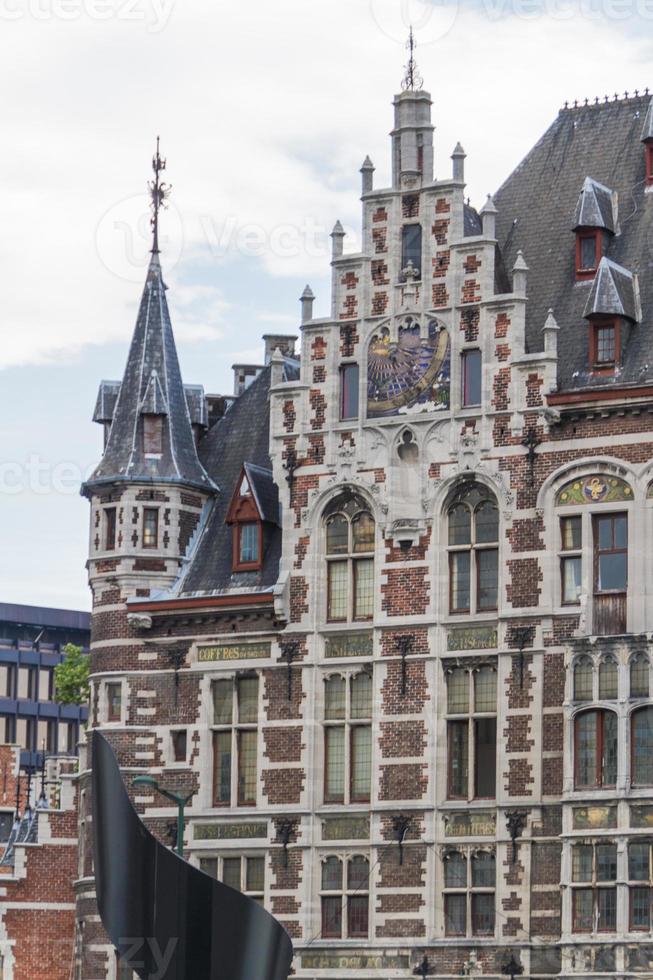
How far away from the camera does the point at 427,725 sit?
63.0 metres

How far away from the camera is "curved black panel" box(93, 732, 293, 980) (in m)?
47.5

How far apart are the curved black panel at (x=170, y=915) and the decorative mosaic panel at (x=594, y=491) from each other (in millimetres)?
15873

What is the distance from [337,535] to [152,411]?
6.76 m

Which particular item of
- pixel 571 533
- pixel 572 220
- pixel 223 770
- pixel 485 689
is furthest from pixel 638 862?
pixel 572 220

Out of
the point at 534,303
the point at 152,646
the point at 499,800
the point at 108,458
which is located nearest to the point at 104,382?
the point at 108,458

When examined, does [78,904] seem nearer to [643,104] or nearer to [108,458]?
[108,458]

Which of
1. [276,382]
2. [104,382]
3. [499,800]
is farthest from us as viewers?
[104,382]

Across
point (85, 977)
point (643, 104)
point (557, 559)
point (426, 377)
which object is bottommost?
point (85, 977)

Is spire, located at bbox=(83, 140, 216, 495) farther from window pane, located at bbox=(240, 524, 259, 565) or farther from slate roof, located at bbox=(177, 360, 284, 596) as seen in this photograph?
window pane, located at bbox=(240, 524, 259, 565)

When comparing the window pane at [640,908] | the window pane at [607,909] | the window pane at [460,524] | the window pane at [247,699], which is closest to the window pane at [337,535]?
the window pane at [460,524]

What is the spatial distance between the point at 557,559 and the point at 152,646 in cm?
1226

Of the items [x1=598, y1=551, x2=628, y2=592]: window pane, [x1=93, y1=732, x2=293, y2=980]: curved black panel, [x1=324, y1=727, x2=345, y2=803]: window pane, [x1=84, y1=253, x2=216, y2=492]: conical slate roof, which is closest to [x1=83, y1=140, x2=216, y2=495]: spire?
[x1=84, y1=253, x2=216, y2=492]: conical slate roof

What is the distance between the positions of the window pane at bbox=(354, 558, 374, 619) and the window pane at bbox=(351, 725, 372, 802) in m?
2.88

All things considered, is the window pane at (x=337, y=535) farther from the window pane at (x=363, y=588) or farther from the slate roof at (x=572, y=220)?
the slate roof at (x=572, y=220)
